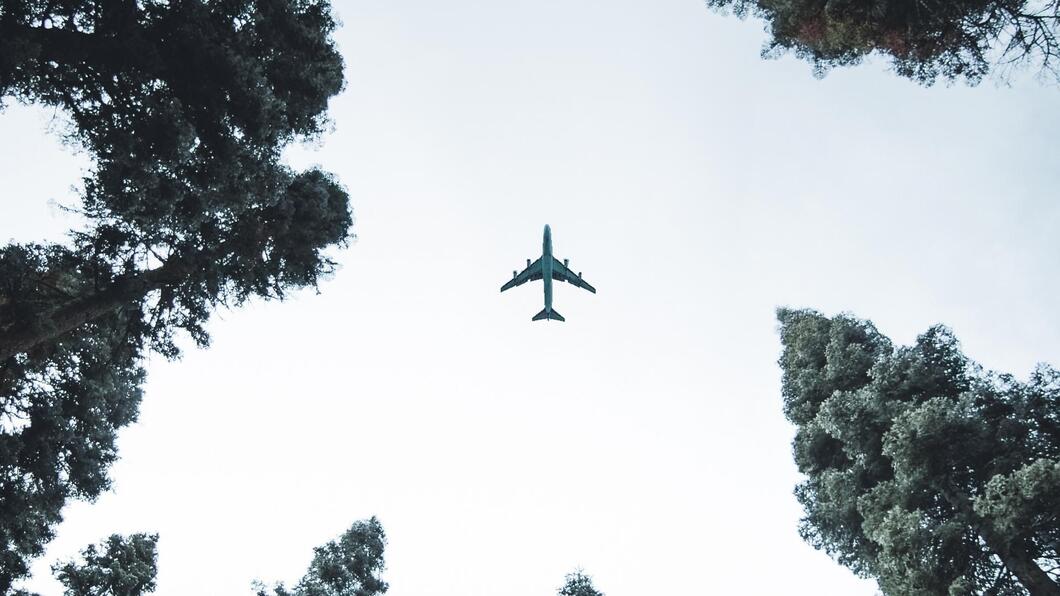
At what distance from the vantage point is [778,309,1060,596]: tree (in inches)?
388

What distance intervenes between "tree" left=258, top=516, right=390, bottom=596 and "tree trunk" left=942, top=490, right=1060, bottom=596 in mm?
15744

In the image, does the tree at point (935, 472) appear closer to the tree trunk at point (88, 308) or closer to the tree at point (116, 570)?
the tree trunk at point (88, 308)

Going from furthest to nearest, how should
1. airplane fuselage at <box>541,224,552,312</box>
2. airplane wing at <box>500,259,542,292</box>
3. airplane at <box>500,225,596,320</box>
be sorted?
airplane wing at <box>500,259,542,292</box>
airplane at <box>500,225,596,320</box>
airplane fuselage at <box>541,224,552,312</box>

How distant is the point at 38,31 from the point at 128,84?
4.35 ft

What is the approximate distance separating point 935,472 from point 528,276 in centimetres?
2078

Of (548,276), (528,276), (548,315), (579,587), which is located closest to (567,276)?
(548,276)

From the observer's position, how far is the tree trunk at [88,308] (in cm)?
945

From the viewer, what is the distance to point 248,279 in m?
12.4

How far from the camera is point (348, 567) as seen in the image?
17219 millimetres

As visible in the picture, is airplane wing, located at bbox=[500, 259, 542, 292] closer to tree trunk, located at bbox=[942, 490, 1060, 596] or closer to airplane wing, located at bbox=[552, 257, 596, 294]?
airplane wing, located at bbox=[552, 257, 596, 294]

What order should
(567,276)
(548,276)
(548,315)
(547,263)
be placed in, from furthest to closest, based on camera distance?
(548,315) < (567,276) < (548,276) < (547,263)

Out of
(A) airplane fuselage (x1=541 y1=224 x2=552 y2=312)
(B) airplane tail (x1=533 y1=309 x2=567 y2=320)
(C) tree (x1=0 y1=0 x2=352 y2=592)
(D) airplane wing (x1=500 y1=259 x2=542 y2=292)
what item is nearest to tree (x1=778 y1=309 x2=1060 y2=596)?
(C) tree (x1=0 y1=0 x2=352 y2=592)

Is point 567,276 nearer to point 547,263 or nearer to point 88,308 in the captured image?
point 547,263

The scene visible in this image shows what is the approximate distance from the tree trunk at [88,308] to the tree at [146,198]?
0.09ft
